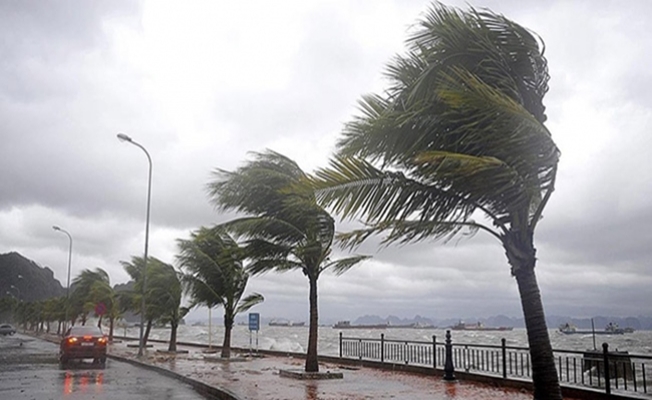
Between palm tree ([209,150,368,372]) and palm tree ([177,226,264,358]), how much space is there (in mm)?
7855

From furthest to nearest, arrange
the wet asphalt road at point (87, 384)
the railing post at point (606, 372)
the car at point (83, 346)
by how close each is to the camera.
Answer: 1. the car at point (83, 346)
2. the wet asphalt road at point (87, 384)
3. the railing post at point (606, 372)

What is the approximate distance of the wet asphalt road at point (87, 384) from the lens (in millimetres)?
14281

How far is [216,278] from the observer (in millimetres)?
27125

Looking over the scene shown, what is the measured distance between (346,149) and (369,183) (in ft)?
3.43

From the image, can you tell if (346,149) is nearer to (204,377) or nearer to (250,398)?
(250,398)

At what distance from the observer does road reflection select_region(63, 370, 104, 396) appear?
15438mm

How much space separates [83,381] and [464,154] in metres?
14.2

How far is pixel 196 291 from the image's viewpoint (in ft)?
90.3

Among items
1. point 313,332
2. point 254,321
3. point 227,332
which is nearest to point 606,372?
point 313,332

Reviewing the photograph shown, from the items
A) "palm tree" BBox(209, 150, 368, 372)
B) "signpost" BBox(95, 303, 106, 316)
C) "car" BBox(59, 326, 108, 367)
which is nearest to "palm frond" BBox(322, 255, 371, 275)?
"palm tree" BBox(209, 150, 368, 372)

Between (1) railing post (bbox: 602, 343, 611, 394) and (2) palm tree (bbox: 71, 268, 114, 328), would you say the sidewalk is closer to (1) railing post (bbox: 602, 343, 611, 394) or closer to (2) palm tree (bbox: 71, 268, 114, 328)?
(1) railing post (bbox: 602, 343, 611, 394)

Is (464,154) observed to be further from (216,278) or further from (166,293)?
(166,293)

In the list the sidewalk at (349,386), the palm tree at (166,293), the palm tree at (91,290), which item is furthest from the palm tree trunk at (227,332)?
the palm tree at (91,290)

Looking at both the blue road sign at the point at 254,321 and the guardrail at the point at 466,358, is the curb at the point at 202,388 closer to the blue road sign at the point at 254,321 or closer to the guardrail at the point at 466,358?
the guardrail at the point at 466,358
